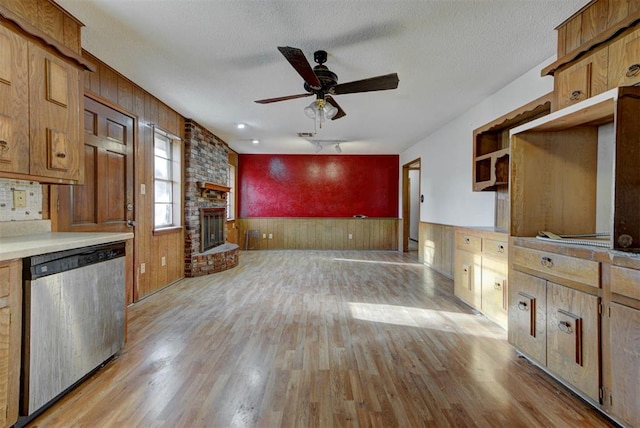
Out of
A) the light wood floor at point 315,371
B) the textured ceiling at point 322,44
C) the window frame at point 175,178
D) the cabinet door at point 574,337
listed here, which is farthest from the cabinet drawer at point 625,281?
the window frame at point 175,178

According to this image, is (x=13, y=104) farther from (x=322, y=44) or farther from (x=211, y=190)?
(x=211, y=190)

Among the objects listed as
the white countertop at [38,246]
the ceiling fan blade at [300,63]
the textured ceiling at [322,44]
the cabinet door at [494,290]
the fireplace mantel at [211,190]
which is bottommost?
the cabinet door at [494,290]

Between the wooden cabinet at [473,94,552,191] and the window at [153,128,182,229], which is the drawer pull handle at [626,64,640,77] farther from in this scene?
the window at [153,128,182,229]

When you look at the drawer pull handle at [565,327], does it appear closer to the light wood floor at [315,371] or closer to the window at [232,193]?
the light wood floor at [315,371]

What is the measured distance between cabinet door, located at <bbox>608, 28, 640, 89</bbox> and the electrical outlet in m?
3.93

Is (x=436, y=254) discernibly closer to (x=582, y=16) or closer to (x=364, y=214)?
(x=364, y=214)

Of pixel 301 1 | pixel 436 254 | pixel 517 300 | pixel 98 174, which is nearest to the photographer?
pixel 301 1

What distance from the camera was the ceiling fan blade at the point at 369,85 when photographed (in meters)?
2.47

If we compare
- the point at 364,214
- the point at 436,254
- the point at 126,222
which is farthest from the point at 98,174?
the point at 364,214

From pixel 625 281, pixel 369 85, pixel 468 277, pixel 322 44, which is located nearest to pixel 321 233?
pixel 468 277

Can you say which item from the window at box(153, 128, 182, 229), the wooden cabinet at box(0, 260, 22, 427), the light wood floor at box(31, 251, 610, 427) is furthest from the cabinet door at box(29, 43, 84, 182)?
the window at box(153, 128, 182, 229)

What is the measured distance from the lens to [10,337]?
4.61ft

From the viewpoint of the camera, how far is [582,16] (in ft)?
6.77

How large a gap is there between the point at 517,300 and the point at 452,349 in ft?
1.98
